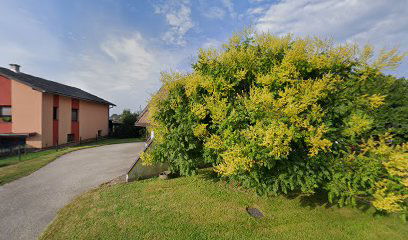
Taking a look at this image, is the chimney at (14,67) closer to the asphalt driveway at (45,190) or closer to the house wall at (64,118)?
the house wall at (64,118)

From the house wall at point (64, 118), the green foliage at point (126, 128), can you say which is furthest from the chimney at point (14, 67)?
the green foliage at point (126, 128)

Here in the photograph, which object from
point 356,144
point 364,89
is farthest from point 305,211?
point 364,89

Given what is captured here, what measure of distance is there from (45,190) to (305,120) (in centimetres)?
985

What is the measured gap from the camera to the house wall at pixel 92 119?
72.8 ft

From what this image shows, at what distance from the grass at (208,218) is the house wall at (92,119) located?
59.6 ft

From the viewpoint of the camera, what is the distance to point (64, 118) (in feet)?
63.6

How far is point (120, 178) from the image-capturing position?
28.8ft

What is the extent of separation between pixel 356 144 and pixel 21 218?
9.59m

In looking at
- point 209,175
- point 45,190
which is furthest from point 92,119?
point 209,175

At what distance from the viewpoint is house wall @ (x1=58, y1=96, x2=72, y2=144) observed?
18.8m

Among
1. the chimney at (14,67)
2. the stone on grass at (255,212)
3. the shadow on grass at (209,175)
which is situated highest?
the chimney at (14,67)

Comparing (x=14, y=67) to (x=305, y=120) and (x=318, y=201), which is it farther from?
(x=318, y=201)

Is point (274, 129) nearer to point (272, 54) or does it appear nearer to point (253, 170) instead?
point (253, 170)

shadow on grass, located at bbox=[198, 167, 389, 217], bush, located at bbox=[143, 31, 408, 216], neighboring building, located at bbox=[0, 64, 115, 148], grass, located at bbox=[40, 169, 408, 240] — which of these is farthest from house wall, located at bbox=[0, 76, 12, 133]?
shadow on grass, located at bbox=[198, 167, 389, 217]
